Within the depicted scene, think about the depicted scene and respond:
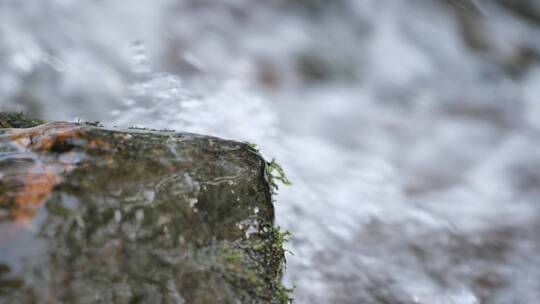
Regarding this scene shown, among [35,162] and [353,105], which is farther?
[353,105]

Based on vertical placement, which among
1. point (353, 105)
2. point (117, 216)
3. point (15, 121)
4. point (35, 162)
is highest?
point (353, 105)

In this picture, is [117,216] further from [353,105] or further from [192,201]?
[353,105]

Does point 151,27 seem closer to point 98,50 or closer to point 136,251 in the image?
A: point 98,50

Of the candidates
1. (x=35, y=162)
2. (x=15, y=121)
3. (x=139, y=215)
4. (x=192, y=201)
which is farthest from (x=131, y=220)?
(x=15, y=121)

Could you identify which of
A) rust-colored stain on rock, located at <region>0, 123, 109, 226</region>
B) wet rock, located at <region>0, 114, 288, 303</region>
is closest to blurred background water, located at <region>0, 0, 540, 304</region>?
wet rock, located at <region>0, 114, 288, 303</region>

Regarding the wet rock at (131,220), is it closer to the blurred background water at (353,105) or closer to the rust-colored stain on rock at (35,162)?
the rust-colored stain on rock at (35,162)

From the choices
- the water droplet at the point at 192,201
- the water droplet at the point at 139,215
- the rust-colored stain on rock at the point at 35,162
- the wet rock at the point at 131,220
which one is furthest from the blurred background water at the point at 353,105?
the rust-colored stain on rock at the point at 35,162

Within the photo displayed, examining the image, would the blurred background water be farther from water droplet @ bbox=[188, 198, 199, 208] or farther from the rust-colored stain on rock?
the rust-colored stain on rock
